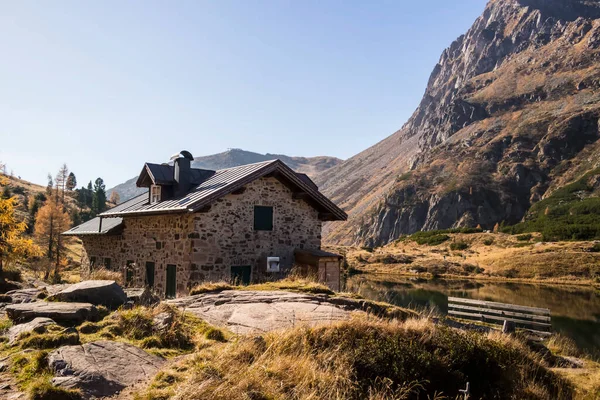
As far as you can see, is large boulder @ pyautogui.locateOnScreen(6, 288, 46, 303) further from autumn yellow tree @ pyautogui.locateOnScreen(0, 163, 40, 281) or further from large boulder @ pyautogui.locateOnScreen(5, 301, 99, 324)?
autumn yellow tree @ pyautogui.locateOnScreen(0, 163, 40, 281)

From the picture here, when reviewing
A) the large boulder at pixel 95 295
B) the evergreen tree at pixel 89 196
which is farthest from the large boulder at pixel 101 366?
the evergreen tree at pixel 89 196

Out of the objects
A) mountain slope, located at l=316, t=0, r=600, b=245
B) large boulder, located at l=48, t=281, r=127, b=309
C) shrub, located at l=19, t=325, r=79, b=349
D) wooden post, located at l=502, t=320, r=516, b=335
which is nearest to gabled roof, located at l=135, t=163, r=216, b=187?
large boulder, located at l=48, t=281, r=127, b=309

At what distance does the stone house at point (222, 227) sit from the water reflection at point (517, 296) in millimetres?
4692

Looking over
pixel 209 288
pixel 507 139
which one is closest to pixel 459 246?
pixel 507 139

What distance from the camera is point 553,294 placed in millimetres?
35156

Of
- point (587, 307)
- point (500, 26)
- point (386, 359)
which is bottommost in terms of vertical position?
point (587, 307)

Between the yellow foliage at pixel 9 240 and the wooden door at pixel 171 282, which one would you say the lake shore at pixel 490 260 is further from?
the wooden door at pixel 171 282

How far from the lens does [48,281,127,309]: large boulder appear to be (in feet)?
36.5

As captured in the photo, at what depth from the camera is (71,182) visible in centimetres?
9994

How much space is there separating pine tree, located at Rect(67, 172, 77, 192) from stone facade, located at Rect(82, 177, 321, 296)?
87378 mm

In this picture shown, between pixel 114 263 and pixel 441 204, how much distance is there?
7680cm

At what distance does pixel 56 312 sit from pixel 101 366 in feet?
10.7

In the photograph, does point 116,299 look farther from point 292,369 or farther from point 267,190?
point 267,190

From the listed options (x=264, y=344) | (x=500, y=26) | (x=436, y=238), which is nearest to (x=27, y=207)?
(x=436, y=238)
